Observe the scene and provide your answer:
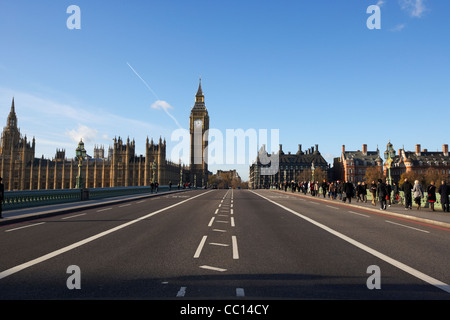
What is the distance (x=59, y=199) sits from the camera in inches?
901

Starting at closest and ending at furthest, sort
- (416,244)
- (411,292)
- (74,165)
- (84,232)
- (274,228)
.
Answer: (411,292) → (416,244) → (84,232) → (274,228) → (74,165)

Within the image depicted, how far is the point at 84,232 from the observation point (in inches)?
426

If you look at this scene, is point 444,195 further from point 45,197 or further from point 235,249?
point 45,197

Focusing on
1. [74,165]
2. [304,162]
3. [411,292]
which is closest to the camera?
[411,292]

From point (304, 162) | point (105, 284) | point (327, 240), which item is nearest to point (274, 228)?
point (327, 240)

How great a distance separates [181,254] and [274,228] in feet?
17.1

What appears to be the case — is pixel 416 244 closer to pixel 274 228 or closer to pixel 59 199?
pixel 274 228

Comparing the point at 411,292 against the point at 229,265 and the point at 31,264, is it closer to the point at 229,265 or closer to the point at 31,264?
the point at 229,265

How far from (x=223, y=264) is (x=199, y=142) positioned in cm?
15983

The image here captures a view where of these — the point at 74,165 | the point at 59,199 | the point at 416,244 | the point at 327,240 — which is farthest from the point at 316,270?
the point at 74,165

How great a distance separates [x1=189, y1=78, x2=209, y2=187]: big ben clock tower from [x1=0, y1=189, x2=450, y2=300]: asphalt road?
14608 cm

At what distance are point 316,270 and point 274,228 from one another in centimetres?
573

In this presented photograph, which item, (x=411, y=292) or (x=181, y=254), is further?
(x=181, y=254)

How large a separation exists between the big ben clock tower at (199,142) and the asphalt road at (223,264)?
146 m
